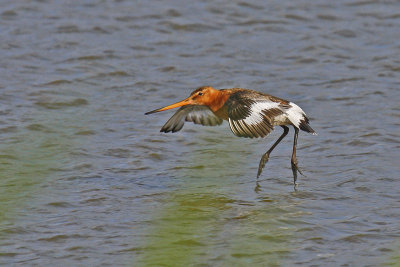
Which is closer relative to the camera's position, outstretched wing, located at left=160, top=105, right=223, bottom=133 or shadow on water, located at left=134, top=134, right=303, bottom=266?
shadow on water, located at left=134, top=134, right=303, bottom=266

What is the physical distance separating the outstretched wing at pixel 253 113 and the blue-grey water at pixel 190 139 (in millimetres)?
448

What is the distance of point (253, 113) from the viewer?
23.4 feet

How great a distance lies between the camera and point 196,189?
7418 mm

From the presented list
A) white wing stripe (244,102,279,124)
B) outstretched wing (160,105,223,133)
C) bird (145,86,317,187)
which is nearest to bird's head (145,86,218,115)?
bird (145,86,317,187)

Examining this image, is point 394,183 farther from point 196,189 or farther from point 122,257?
point 122,257

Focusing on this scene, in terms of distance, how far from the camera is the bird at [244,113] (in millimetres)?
7023

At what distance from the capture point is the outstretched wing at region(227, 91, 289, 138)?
6.94 metres

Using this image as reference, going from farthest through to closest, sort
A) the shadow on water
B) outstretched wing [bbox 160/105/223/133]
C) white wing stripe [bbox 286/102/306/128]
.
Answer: outstretched wing [bbox 160/105/223/133]
white wing stripe [bbox 286/102/306/128]
the shadow on water

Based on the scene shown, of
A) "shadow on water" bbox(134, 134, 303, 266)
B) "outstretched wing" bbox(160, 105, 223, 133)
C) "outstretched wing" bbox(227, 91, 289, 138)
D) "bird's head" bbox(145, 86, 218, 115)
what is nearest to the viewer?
"shadow on water" bbox(134, 134, 303, 266)

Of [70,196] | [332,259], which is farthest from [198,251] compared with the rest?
[70,196]

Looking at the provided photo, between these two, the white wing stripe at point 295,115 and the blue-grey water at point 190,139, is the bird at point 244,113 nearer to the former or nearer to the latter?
the white wing stripe at point 295,115

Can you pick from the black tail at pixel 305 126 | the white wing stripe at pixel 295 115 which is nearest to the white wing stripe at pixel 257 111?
the white wing stripe at pixel 295 115

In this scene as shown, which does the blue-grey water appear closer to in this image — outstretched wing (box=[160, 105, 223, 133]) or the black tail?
outstretched wing (box=[160, 105, 223, 133])

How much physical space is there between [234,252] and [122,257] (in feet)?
2.56
